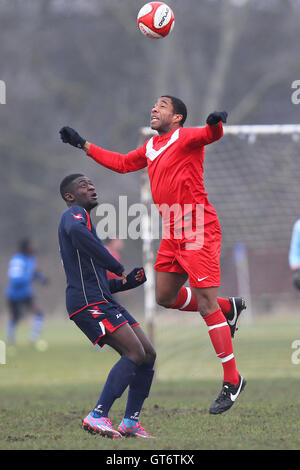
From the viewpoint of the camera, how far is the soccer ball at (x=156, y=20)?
7.07 metres

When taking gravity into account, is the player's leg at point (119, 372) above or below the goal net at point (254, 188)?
below

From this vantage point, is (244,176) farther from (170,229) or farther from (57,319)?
(170,229)

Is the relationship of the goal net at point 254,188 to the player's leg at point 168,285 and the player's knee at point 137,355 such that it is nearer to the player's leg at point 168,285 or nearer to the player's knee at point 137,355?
the player's leg at point 168,285

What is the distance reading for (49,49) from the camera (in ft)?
91.1

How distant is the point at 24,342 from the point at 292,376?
28.7ft

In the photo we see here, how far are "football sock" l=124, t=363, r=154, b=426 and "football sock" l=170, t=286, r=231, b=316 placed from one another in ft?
2.18

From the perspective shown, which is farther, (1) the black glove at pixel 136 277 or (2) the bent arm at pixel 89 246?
(1) the black glove at pixel 136 277

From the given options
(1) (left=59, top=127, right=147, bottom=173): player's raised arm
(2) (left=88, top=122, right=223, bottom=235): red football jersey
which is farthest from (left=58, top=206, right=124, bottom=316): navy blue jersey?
(1) (left=59, top=127, right=147, bottom=173): player's raised arm

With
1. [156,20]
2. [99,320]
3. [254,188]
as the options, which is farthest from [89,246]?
[254,188]

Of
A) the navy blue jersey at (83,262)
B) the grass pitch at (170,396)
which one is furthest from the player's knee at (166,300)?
the grass pitch at (170,396)

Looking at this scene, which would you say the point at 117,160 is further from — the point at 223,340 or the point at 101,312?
the point at 223,340

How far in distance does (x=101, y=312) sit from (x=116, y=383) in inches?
19.9

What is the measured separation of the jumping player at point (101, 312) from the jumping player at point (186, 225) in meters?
0.46

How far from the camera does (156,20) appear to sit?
706 centimetres
